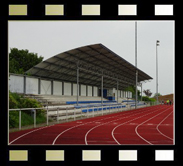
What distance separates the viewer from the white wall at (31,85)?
28062mm

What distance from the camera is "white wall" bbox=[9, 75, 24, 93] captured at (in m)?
25.2

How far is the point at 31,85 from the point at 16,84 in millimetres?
2813

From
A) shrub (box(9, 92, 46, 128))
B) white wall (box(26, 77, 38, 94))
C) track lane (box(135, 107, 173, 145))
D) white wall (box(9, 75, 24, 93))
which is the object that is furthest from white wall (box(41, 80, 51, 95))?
track lane (box(135, 107, 173, 145))

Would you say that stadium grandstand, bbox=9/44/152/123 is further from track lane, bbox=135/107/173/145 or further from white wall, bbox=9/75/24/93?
track lane, bbox=135/107/173/145

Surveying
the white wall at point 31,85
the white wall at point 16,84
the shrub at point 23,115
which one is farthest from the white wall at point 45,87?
the shrub at point 23,115

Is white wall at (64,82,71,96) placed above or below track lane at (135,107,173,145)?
above

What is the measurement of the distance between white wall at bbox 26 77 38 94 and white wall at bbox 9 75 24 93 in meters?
0.99

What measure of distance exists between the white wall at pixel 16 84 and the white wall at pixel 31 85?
0.99m

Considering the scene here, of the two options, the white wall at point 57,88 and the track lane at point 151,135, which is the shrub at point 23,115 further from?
the white wall at point 57,88

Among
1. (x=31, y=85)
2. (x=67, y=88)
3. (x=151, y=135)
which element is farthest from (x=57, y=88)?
(x=151, y=135)

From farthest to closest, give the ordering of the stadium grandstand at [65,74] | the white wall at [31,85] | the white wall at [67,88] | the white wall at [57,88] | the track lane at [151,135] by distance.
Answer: the white wall at [67,88] → the white wall at [57,88] → the white wall at [31,85] → the stadium grandstand at [65,74] → the track lane at [151,135]

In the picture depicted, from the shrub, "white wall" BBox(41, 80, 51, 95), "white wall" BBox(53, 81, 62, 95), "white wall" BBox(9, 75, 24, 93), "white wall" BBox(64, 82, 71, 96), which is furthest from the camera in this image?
"white wall" BBox(64, 82, 71, 96)
